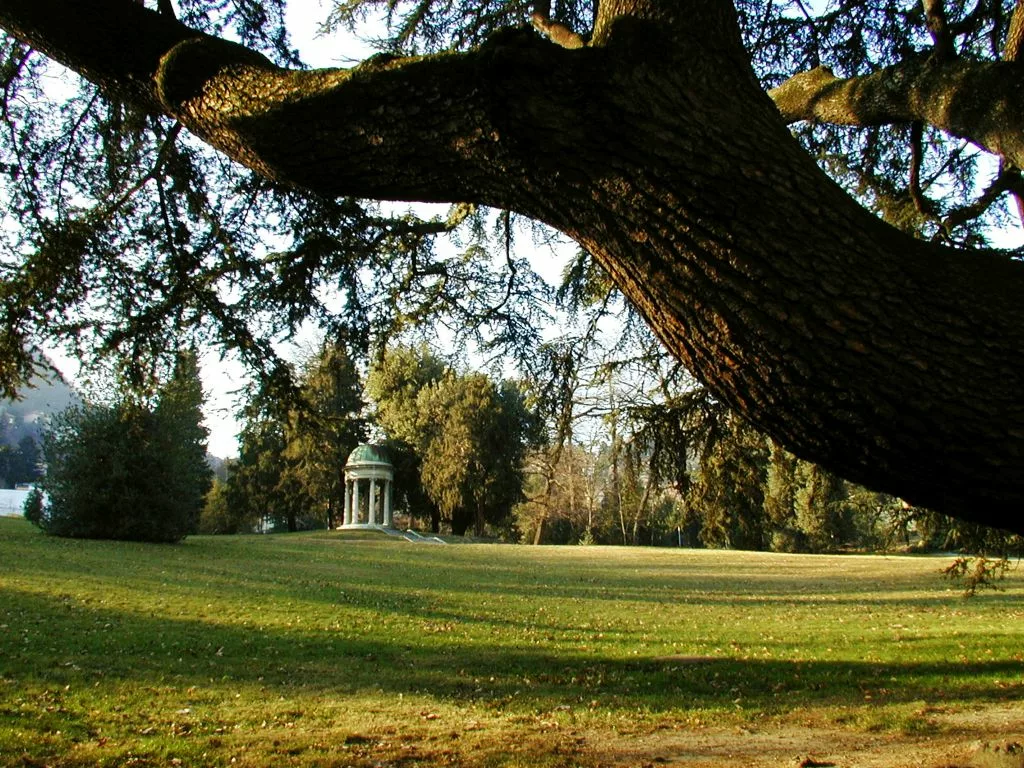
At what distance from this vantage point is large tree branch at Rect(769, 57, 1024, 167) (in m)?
3.46

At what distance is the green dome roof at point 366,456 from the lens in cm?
4619

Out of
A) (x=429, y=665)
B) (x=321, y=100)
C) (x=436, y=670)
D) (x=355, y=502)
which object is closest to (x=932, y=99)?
(x=321, y=100)

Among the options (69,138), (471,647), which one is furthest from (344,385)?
(471,647)

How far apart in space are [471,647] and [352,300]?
236 inches

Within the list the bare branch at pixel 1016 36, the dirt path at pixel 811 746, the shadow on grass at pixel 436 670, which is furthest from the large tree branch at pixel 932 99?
the shadow on grass at pixel 436 670

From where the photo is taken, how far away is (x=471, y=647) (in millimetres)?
10828

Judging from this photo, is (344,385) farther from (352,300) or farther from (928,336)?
(928,336)

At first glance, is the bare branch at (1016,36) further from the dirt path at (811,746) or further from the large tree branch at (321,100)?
the dirt path at (811,746)

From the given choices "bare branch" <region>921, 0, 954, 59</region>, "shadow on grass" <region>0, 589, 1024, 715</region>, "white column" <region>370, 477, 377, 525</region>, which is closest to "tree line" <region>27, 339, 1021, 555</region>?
"shadow on grass" <region>0, 589, 1024, 715</region>

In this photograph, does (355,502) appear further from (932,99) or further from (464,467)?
(932,99)

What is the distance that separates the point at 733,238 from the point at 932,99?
2.40 m

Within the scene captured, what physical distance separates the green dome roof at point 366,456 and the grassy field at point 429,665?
26.7m

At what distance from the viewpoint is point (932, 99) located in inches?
154

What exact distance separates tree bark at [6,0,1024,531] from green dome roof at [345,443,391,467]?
44.5 metres
